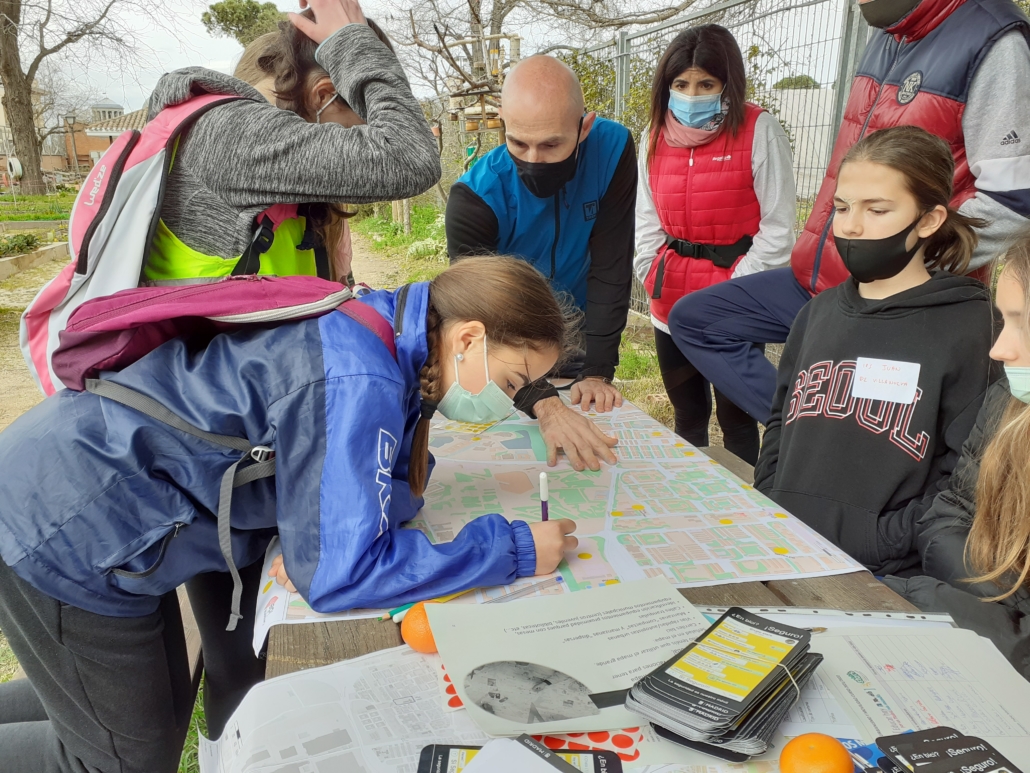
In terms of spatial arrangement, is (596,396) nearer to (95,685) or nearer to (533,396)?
(533,396)

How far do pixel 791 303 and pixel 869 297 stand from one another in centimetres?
60

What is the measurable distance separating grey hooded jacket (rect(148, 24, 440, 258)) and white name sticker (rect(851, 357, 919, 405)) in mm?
1153

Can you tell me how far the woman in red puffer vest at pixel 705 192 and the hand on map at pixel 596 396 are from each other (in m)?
1.00

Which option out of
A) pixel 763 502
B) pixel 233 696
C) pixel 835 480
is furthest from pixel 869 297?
pixel 233 696

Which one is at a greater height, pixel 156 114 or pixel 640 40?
pixel 640 40

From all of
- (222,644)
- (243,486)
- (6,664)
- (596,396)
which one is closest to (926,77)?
(596,396)

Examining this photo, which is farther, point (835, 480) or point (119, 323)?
point (835, 480)

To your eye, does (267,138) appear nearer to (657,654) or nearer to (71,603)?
(71,603)

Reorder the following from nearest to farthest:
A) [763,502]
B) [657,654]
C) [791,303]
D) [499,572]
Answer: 1. [657,654]
2. [499,572]
3. [763,502]
4. [791,303]

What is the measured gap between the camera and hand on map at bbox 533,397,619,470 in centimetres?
174

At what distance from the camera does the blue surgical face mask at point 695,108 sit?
2.92 metres

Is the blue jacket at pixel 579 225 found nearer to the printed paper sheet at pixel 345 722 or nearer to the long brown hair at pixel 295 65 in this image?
the long brown hair at pixel 295 65

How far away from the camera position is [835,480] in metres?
1.86

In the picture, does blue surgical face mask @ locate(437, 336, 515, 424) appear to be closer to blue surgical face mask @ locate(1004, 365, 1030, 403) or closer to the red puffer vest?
blue surgical face mask @ locate(1004, 365, 1030, 403)
